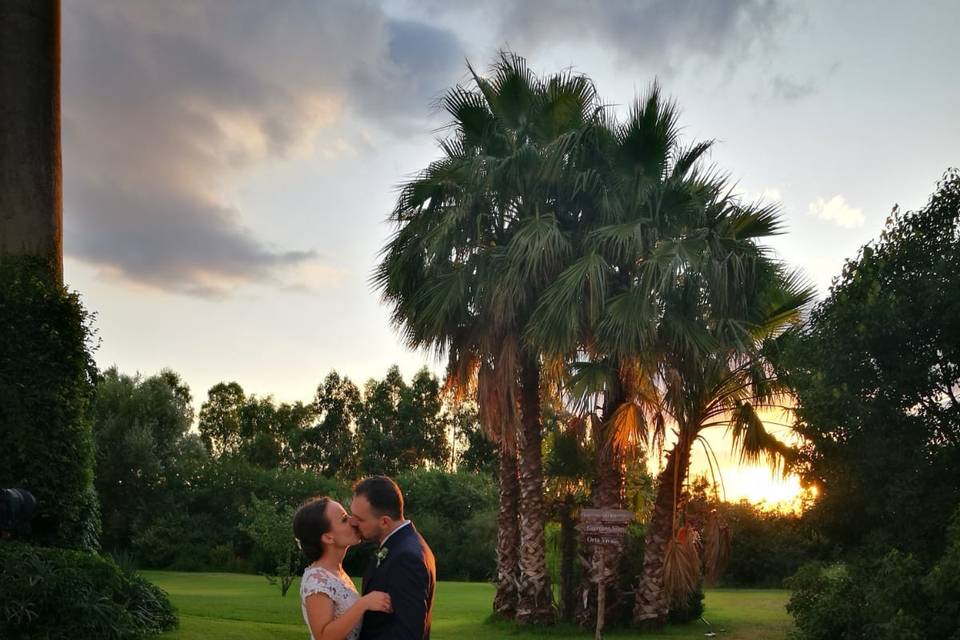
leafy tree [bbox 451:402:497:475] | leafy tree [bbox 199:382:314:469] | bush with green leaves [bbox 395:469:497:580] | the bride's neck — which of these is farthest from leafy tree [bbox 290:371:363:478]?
the bride's neck

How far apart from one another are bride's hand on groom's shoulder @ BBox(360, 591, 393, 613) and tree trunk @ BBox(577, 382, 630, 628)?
14.4 m

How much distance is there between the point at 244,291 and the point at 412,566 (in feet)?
69.2

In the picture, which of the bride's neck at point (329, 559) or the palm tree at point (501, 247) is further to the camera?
the palm tree at point (501, 247)

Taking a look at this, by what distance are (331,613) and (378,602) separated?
41cm

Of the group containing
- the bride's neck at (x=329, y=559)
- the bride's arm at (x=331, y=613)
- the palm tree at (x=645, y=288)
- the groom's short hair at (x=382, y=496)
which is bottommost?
the bride's arm at (x=331, y=613)

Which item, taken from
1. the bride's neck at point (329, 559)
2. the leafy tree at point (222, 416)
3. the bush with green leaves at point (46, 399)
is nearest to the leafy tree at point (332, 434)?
the leafy tree at point (222, 416)

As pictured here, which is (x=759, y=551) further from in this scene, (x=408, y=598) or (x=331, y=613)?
(x=408, y=598)

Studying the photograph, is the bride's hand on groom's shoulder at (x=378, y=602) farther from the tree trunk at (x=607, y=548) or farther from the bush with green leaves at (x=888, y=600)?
the tree trunk at (x=607, y=548)

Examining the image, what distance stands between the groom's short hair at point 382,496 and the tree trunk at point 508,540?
14.7 m

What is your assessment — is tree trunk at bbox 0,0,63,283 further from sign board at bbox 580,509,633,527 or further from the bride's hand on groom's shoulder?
the bride's hand on groom's shoulder

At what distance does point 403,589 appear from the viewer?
4480 millimetres

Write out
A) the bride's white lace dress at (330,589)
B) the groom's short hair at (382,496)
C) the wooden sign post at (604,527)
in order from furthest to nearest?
the wooden sign post at (604,527)
the bride's white lace dress at (330,589)
the groom's short hair at (382,496)

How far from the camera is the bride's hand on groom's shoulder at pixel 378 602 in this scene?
4.44 metres

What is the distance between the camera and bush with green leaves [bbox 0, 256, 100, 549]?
1217 cm
